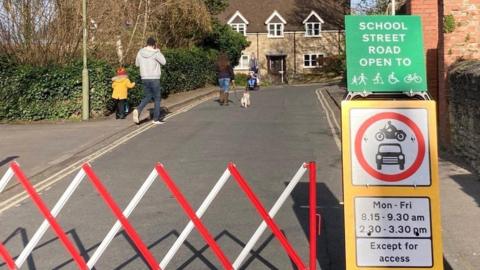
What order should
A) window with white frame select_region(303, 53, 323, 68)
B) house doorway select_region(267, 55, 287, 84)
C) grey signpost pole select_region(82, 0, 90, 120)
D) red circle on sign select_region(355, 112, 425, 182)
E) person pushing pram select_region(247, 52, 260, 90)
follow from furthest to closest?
window with white frame select_region(303, 53, 323, 68) < house doorway select_region(267, 55, 287, 84) < person pushing pram select_region(247, 52, 260, 90) < grey signpost pole select_region(82, 0, 90, 120) < red circle on sign select_region(355, 112, 425, 182)

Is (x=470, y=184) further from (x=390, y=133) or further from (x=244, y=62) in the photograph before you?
(x=244, y=62)

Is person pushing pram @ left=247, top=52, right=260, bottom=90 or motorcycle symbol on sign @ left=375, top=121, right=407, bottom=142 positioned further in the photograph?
person pushing pram @ left=247, top=52, right=260, bottom=90

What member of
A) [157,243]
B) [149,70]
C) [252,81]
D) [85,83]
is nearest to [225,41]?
Answer: [252,81]

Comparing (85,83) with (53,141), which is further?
(85,83)

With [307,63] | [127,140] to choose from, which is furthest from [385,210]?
[307,63]

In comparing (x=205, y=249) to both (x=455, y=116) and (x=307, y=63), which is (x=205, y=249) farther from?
(x=307, y=63)

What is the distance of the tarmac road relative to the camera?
239 inches

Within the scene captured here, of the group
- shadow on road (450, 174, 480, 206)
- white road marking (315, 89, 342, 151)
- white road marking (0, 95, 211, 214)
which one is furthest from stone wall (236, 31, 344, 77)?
shadow on road (450, 174, 480, 206)

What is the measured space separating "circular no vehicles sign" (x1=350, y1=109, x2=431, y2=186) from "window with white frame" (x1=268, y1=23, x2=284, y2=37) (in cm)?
5737

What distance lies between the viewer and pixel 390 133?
15.7 feet

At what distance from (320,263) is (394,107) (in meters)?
1.75

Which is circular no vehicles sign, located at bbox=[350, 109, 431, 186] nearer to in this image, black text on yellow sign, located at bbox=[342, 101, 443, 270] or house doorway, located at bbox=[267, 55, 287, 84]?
black text on yellow sign, located at bbox=[342, 101, 443, 270]

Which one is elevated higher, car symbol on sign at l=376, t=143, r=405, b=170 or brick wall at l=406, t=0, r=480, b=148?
brick wall at l=406, t=0, r=480, b=148

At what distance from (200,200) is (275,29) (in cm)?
5458
